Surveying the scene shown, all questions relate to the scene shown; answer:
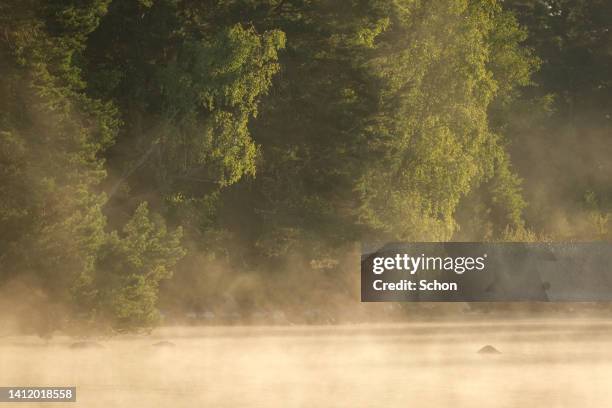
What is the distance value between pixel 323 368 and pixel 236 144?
14804 mm

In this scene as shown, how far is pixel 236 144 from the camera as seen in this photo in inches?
1834

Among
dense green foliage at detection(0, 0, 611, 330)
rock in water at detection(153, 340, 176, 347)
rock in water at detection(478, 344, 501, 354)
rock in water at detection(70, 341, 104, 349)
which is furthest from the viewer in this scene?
rock in water at detection(153, 340, 176, 347)

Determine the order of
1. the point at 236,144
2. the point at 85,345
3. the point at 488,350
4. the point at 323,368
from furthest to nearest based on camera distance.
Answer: the point at 236,144
the point at 85,345
the point at 488,350
the point at 323,368

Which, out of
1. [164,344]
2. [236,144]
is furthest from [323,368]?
[236,144]

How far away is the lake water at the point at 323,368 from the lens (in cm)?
2600

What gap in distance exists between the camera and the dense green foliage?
4056 centimetres

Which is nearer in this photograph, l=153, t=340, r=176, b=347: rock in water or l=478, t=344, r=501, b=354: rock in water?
l=478, t=344, r=501, b=354: rock in water

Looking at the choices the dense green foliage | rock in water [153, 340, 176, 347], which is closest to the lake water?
rock in water [153, 340, 176, 347]

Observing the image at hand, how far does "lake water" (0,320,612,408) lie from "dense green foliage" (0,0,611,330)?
315cm

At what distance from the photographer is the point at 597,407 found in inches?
987

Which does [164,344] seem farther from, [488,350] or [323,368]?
[323,368]

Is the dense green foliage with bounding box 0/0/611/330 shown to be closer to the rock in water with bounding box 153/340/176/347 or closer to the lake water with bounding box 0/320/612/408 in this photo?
the rock in water with bounding box 153/340/176/347

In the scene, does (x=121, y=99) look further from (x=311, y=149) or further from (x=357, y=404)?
(x=357, y=404)

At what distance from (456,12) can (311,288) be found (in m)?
12.2
